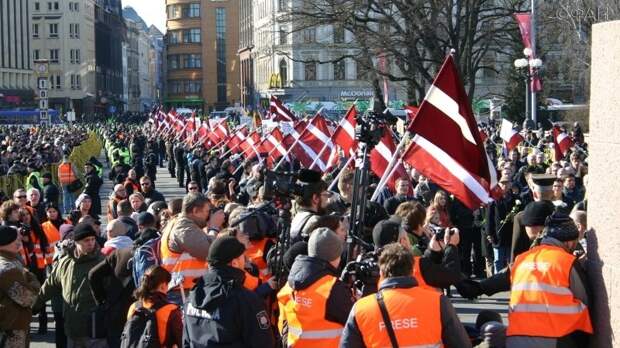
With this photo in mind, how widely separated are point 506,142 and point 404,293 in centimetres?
1940

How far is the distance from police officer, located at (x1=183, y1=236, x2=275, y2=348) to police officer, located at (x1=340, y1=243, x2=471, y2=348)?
0.93 metres

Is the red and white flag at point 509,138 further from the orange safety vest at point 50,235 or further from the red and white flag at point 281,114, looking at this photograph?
the orange safety vest at point 50,235

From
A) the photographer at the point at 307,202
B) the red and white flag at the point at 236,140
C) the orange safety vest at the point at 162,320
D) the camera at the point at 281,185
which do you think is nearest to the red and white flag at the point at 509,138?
the red and white flag at the point at 236,140

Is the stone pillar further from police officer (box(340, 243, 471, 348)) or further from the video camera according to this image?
the video camera

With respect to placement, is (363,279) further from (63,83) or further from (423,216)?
(63,83)

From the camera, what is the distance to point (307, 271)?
7.07m

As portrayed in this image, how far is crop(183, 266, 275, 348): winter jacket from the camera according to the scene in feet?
23.2

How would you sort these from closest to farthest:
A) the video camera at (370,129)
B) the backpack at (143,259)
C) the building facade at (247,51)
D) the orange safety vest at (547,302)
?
the orange safety vest at (547,302) → the backpack at (143,259) → the video camera at (370,129) → the building facade at (247,51)

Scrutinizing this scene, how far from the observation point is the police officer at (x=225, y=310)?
706 centimetres

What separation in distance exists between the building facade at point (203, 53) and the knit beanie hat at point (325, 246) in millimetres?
155169

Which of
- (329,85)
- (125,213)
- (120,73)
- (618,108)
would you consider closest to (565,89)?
(329,85)

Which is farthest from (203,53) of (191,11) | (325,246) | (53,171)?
(325,246)

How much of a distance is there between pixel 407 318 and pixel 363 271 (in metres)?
0.95

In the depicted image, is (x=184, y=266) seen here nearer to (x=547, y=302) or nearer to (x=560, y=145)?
(x=547, y=302)
